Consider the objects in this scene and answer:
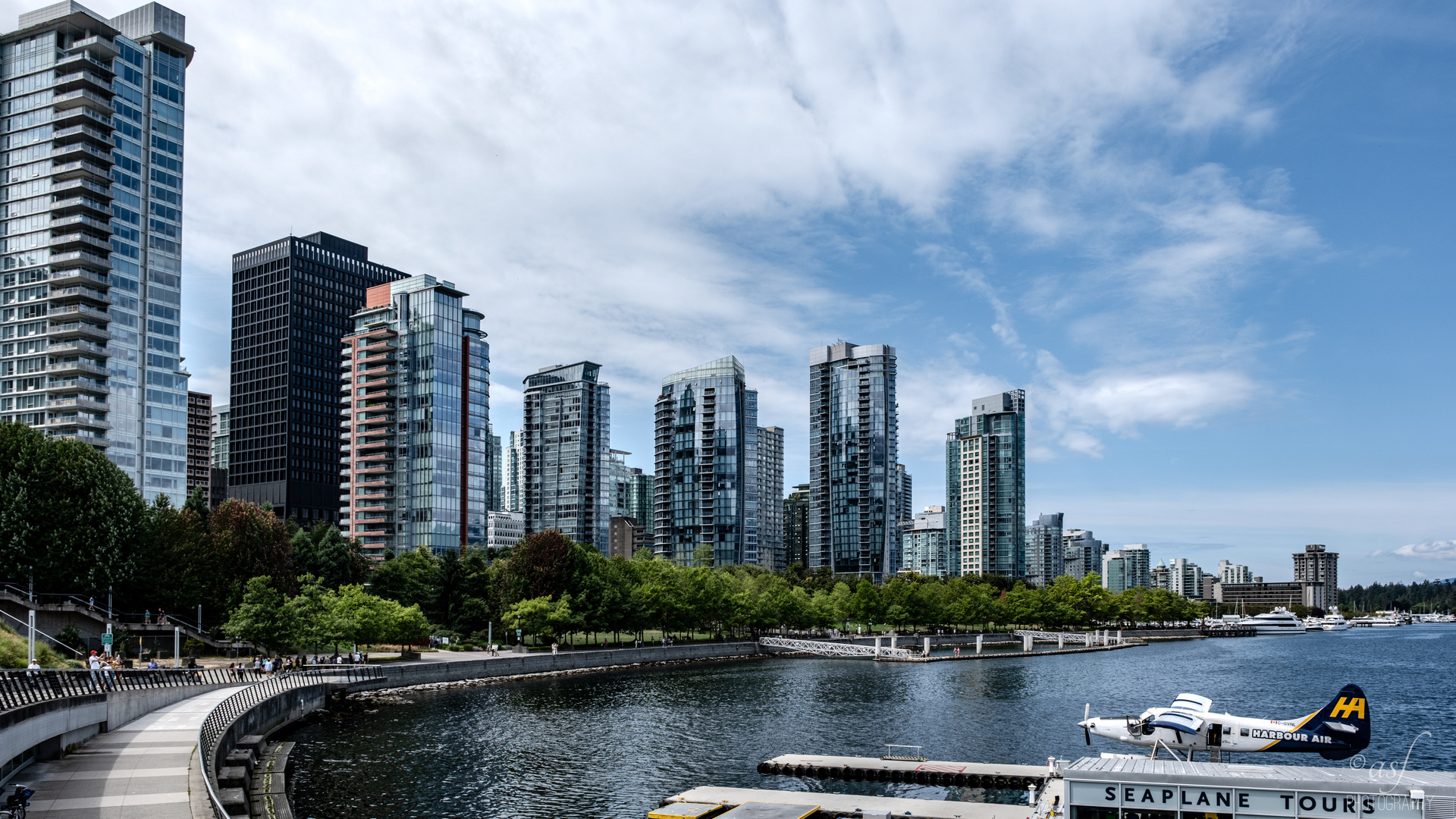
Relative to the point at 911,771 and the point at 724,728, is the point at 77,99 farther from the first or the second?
the point at 911,771

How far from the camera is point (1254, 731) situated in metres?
50.7

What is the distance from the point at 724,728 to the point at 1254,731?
40.1 m

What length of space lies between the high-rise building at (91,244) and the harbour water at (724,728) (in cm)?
8171

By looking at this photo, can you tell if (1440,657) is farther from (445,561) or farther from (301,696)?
(301,696)

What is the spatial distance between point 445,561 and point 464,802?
100m

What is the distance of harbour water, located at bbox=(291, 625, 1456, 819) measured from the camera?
5556 cm

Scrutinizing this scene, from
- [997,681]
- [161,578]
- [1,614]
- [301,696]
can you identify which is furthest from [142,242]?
[997,681]

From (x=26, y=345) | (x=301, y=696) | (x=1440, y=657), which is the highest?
(x=26, y=345)

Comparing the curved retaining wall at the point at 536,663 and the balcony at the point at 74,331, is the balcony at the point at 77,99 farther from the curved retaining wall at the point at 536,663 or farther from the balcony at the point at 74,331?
the curved retaining wall at the point at 536,663

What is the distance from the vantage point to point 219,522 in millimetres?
116938

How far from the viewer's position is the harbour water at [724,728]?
182 ft

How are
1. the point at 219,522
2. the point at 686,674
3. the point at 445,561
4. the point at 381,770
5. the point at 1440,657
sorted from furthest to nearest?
the point at 1440,657 → the point at 445,561 → the point at 686,674 → the point at 219,522 → the point at 381,770

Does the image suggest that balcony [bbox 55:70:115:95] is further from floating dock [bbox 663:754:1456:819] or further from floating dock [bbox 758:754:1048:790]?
floating dock [bbox 663:754:1456:819]

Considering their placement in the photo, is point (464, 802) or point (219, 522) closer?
point (464, 802)
